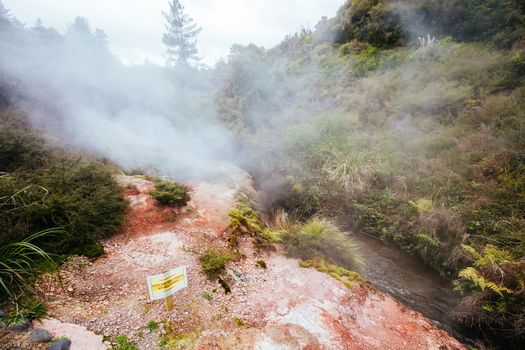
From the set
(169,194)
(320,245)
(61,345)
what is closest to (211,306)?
(61,345)

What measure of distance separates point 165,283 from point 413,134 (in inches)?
346

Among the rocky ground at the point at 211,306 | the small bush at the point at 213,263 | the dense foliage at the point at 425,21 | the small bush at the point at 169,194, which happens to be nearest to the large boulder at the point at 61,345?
the rocky ground at the point at 211,306

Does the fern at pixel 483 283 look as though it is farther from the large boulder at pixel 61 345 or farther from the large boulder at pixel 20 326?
the large boulder at pixel 20 326

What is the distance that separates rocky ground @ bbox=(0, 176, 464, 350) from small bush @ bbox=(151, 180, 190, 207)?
601mm

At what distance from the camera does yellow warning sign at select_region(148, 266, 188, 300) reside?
2.76 m

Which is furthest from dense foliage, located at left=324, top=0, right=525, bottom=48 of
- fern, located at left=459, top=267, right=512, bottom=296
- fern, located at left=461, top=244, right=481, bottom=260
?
fern, located at left=459, top=267, right=512, bottom=296

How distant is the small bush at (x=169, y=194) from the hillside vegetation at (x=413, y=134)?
283 cm

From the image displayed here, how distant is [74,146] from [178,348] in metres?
6.51

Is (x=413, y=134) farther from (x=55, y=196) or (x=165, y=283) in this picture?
(x=55, y=196)

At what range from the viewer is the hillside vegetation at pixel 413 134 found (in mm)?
4797

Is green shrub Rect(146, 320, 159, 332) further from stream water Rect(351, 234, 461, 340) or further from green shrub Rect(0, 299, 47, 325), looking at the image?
stream water Rect(351, 234, 461, 340)

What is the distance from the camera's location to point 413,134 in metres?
8.32

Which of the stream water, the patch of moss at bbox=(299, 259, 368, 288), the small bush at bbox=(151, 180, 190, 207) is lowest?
the stream water

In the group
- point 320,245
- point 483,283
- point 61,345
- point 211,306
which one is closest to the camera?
point 61,345
